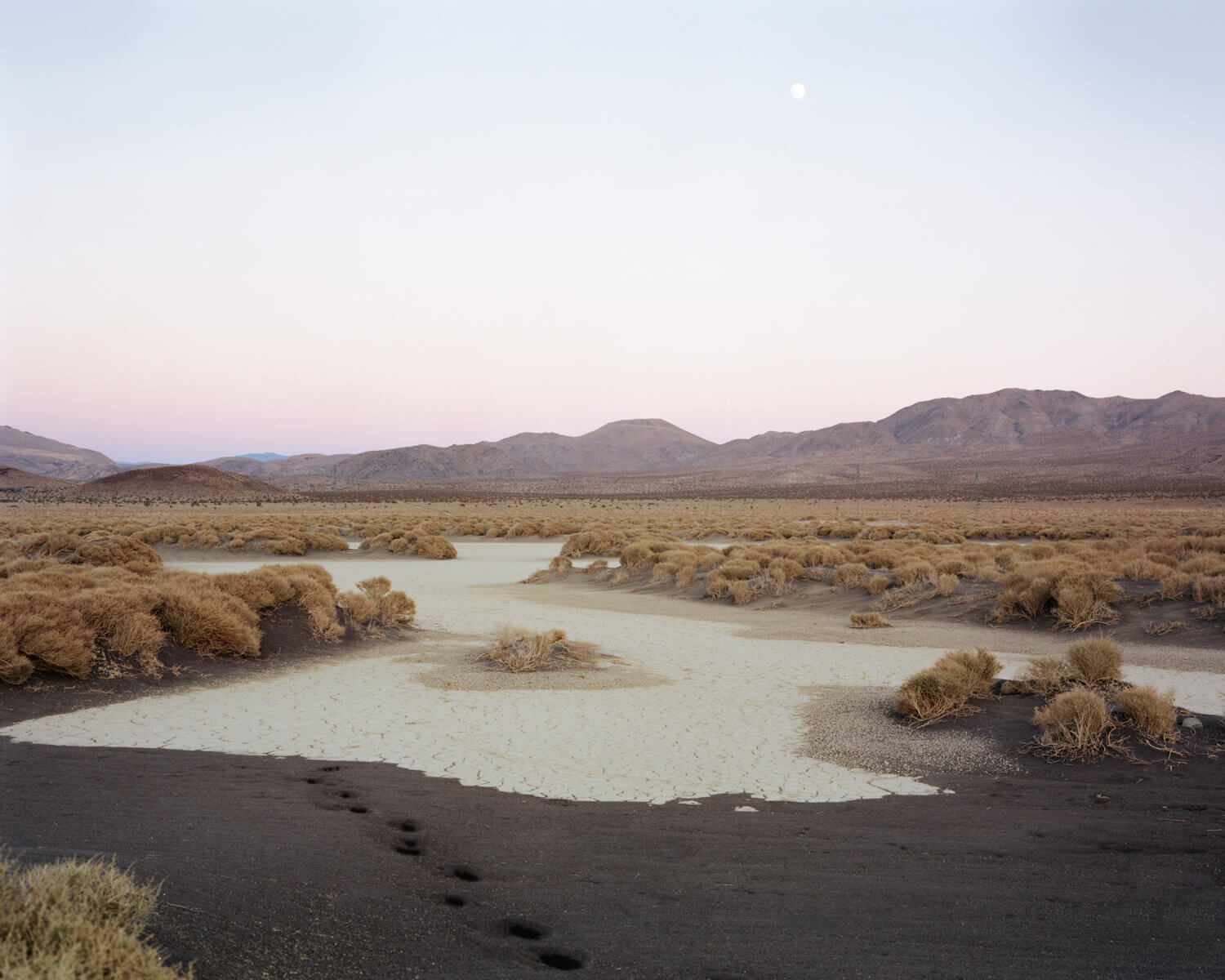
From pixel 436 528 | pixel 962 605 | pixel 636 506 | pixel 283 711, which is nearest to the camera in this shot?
pixel 283 711

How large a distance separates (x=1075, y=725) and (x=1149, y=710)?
2.57 feet

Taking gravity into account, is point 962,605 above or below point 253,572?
below

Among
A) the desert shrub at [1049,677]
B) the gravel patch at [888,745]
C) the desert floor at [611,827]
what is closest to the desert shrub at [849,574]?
the desert floor at [611,827]

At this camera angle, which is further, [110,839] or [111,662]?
[111,662]

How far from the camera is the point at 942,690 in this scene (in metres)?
9.37

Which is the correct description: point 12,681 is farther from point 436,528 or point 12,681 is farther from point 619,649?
point 436,528

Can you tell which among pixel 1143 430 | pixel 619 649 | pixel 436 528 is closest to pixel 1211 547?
pixel 619 649

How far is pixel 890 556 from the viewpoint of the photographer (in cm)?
2238

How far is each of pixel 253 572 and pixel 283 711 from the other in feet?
19.4

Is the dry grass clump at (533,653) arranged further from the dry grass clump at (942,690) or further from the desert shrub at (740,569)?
the desert shrub at (740,569)

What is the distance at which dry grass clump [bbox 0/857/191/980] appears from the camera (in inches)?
111

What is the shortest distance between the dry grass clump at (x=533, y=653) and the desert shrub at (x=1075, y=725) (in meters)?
6.55

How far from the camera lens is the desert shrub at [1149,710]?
7.98 metres

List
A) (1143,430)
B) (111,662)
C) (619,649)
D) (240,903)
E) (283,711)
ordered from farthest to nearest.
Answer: (1143,430)
(619,649)
(111,662)
(283,711)
(240,903)
